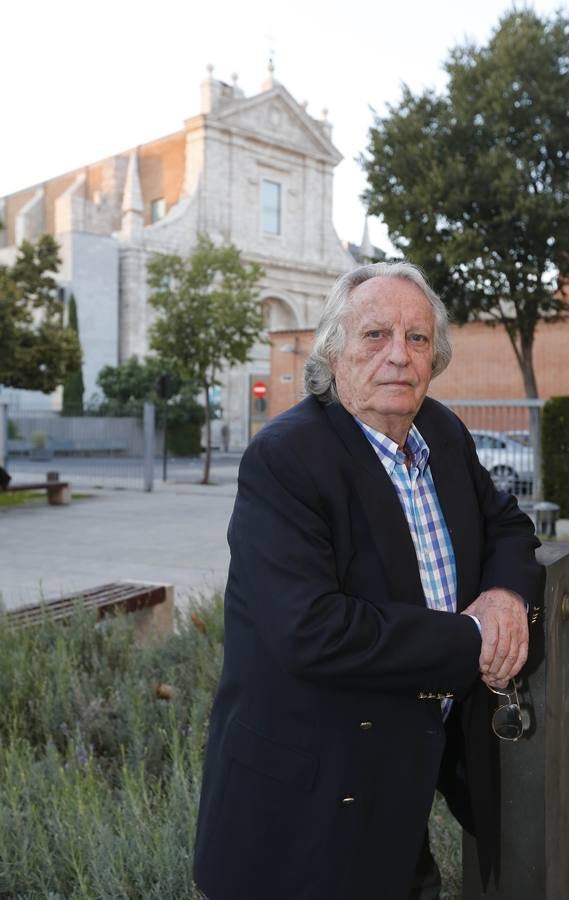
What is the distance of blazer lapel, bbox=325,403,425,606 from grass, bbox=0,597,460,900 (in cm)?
99

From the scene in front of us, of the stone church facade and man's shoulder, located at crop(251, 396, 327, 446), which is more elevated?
the stone church facade

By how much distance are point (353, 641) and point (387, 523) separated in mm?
246

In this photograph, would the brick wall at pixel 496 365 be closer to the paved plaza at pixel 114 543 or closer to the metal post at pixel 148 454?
the metal post at pixel 148 454

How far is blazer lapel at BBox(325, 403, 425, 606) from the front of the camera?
5.24 ft

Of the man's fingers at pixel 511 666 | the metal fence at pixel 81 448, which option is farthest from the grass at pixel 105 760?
the metal fence at pixel 81 448

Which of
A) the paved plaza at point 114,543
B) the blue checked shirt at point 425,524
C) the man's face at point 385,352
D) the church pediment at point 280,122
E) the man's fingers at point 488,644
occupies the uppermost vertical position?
the church pediment at point 280,122

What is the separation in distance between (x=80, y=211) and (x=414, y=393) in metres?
41.2

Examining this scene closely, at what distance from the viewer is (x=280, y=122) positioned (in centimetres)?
4509

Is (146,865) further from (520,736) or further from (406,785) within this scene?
(520,736)

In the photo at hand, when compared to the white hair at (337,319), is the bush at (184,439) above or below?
below

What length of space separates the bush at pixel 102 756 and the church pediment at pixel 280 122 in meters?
41.2

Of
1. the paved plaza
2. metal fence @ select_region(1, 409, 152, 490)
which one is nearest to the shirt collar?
the paved plaza

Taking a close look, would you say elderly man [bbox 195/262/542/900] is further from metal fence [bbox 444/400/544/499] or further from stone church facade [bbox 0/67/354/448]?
stone church facade [bbox 0/67/354/448]

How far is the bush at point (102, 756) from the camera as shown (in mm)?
2148
